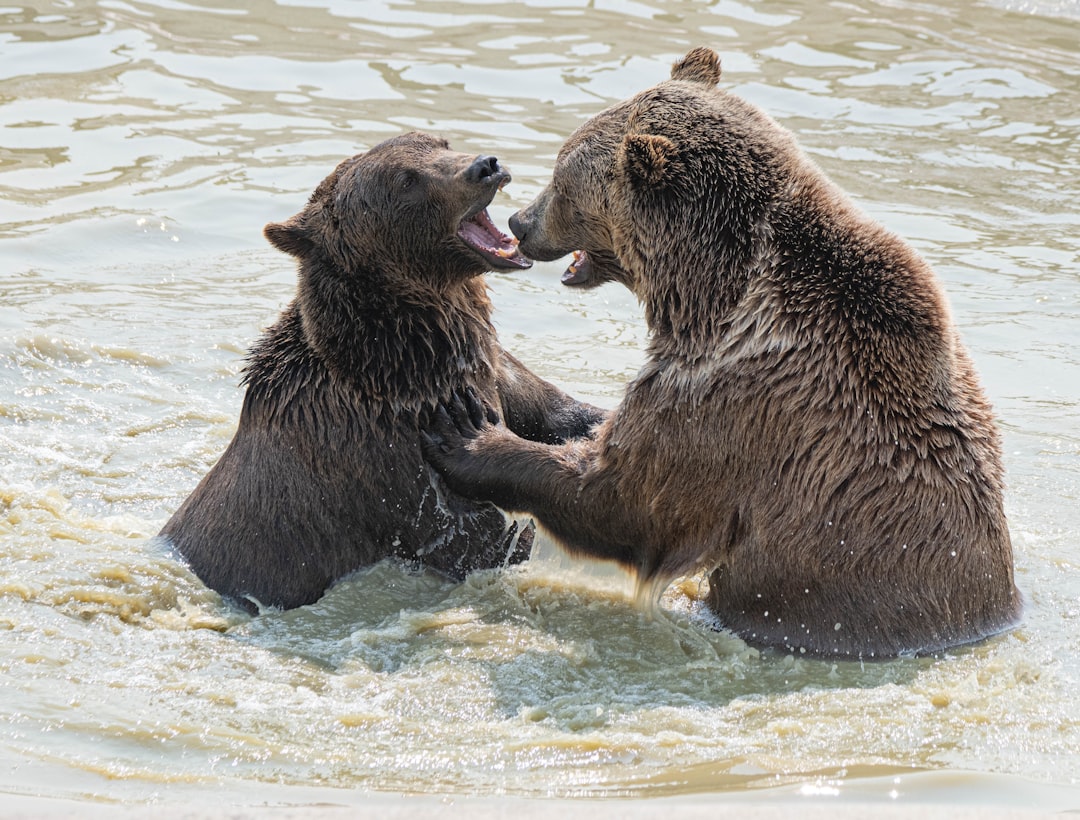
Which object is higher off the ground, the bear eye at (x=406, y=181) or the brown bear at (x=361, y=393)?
the bear eye at (x=406, y=181)

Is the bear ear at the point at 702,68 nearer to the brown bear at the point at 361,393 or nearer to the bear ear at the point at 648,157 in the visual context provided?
the bear ear at the point at 648,157

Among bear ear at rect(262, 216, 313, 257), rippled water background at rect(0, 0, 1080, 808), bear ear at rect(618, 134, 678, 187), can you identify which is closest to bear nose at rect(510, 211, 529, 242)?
bear ear at rect(618, 134, 678, 187)

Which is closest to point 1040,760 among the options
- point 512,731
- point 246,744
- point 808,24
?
point 512,731

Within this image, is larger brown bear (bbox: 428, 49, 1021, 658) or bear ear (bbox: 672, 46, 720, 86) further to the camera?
bear ear (bbox: 672, 46, 720, 86)

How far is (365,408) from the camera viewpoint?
6.89 metres

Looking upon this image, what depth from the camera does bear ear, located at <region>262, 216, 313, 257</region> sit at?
6.98 m

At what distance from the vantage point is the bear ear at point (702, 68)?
6.74 m

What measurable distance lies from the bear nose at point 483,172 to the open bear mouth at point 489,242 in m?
0.18

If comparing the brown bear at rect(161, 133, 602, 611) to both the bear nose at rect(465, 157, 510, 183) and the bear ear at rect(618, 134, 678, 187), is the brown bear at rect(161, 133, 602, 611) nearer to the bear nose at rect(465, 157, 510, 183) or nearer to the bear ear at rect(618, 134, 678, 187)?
the bear nose at rect(465, 157, 510, 183)

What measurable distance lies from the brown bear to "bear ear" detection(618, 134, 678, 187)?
866mm

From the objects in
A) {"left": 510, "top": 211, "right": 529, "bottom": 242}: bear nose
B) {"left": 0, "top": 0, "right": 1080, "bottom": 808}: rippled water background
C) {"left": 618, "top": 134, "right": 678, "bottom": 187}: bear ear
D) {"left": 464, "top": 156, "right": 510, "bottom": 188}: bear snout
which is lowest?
{"left": 0, "top": 0, "right": 1080, "bottom": 808}: rippled water background

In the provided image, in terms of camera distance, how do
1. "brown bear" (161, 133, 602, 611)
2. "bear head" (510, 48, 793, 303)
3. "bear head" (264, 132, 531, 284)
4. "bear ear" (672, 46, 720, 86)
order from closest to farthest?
"bear head" (510, 48, 793, 303) < "bear ear" (672, 46, 720, 86) < "brown bear" (161, 133, 602, 611) < "bear head" (264, 132, 531, 284)

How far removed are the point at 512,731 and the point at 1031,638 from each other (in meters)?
2.20

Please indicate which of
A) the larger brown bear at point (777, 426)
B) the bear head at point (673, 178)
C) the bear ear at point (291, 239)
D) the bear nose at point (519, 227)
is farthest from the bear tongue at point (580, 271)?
the bear ear at point (291, 239)
